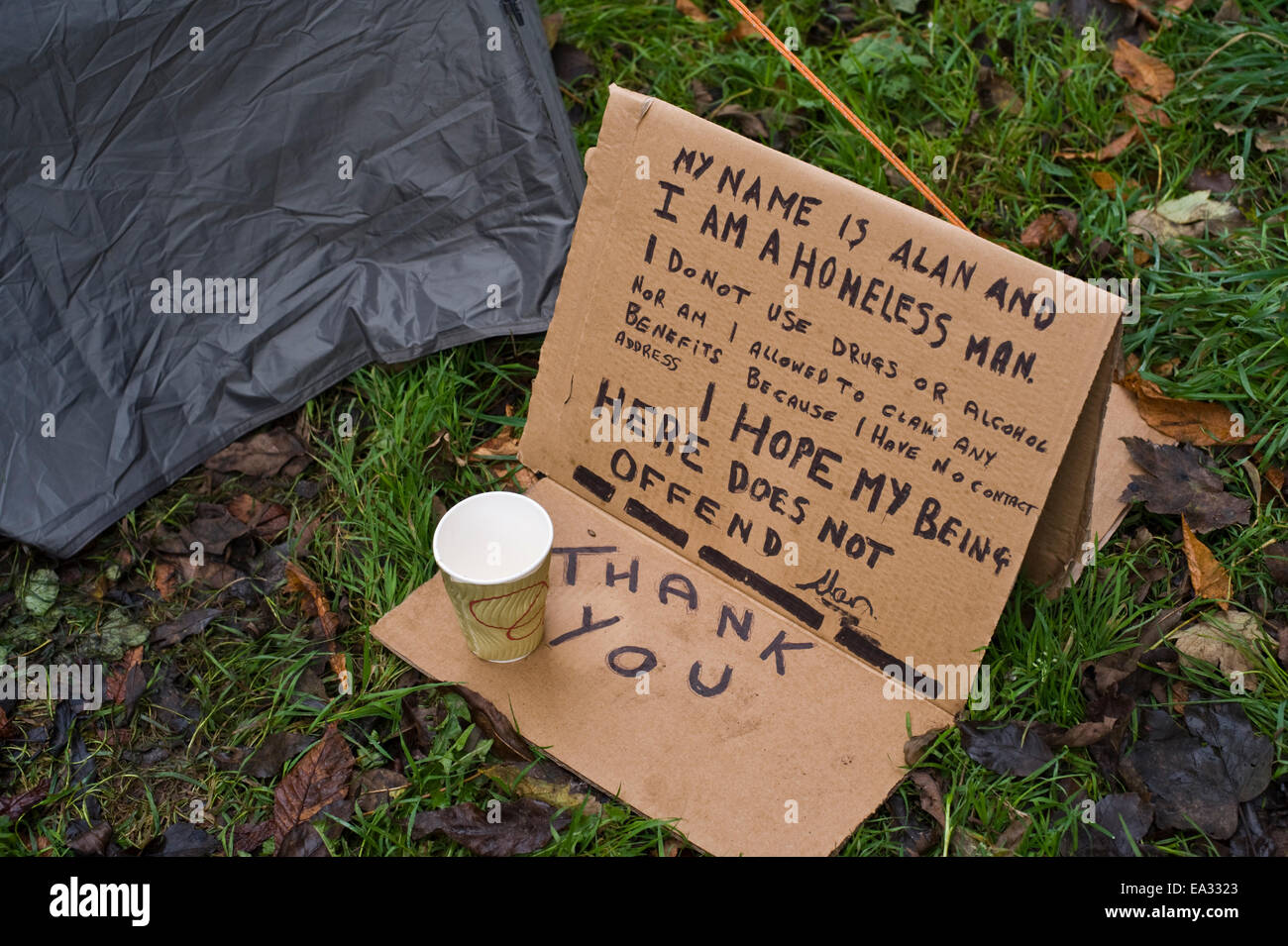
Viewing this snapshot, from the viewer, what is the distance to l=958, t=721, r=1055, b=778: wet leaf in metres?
1.76

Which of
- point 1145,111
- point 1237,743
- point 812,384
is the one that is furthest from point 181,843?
point 1145,111

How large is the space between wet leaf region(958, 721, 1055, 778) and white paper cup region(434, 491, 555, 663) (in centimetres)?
74

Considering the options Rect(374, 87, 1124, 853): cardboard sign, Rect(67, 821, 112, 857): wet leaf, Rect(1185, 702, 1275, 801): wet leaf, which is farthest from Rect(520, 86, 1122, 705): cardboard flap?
Rect(67, 821, 112, 857): wet leaf

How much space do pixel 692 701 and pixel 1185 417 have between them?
3.76 ft

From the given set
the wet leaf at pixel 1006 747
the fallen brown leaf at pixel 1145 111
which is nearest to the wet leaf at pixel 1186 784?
the wet leaf at pixel 1006 747

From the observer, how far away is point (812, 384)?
188 cm

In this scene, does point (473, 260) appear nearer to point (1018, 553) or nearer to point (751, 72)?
point (751, 72)

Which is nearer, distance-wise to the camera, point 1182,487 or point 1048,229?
point 1182,487

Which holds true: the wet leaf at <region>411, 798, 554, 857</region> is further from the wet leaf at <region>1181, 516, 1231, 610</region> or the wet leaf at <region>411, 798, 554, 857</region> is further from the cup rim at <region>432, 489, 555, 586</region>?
the wet leaf at <region>1181, 516, 1231, 610</region>

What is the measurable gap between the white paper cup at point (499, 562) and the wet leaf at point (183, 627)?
1.67ft

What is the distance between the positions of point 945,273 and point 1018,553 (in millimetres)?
462

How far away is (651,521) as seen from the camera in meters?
2.07

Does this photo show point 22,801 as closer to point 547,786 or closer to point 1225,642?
point 547,786

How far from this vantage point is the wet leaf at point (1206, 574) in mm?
1944
